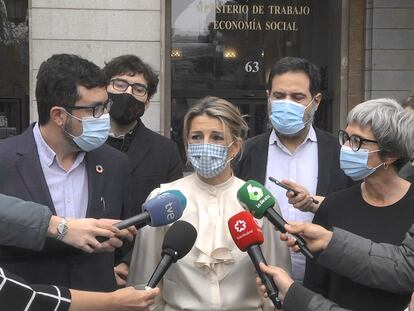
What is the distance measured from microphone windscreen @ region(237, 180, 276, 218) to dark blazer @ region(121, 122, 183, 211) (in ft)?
4.89

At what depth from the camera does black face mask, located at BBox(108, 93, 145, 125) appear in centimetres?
427

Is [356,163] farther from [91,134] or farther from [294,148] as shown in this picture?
[91,134]

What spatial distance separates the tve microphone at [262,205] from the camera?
2.59m

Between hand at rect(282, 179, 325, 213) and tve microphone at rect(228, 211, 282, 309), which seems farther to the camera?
hand at rect(282, 179, 325, 213)

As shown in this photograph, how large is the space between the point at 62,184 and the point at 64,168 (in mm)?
85

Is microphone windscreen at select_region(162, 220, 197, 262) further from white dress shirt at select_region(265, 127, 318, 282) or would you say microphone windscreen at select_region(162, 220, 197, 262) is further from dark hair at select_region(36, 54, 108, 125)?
white dress shirt at select_region(265, 127, 318, 282)

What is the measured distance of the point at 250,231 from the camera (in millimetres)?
2572

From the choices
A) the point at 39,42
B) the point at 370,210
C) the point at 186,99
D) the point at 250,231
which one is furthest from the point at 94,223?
the point at 186,99

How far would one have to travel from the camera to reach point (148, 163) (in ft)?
14.0

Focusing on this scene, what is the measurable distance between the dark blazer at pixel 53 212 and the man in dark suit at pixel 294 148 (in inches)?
43.7

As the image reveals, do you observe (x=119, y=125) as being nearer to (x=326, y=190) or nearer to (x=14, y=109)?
(x=326, y=190)

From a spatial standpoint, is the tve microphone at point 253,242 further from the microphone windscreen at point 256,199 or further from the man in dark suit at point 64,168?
the man in dark suit at point 64,168

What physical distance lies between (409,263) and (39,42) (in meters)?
7.93

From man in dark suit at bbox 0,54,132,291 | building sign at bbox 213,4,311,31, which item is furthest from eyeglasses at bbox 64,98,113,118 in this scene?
building sign at bbox 213,4,311,31
